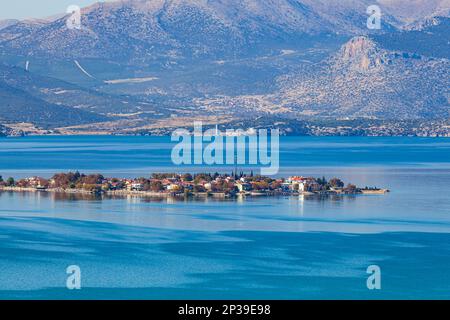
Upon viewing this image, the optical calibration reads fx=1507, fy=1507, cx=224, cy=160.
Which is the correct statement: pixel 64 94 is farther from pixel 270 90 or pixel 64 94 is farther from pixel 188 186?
pixel 188 186

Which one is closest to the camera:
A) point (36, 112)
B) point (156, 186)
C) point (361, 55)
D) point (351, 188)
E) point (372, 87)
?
point (156, 186)

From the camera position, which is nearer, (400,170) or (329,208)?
(329,208)

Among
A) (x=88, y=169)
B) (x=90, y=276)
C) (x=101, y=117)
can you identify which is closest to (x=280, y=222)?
(x=90, y=276)

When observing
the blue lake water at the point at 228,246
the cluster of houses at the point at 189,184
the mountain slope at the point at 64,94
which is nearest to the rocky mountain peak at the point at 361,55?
the mountain slope at the point at 64,94

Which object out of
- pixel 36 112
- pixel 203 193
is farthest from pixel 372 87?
pixel 203 193

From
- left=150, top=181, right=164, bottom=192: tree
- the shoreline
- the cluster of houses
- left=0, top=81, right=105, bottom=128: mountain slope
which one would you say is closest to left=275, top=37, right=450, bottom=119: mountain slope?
left=0, top=81, right=105, bottom=128: mountain slope

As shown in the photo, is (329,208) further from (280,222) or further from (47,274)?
(47,274)
